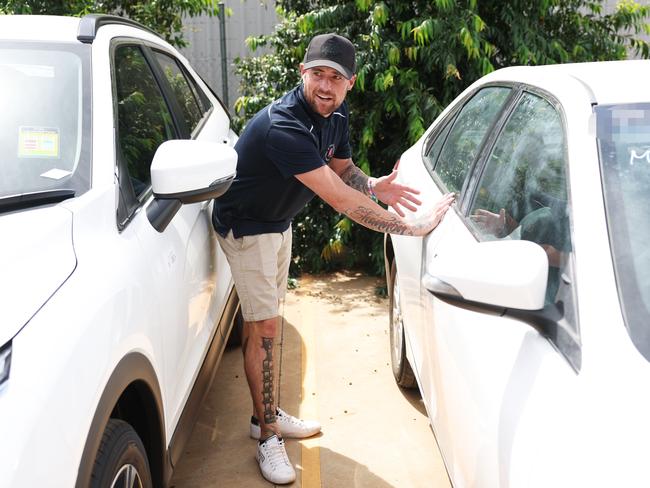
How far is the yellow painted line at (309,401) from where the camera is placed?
10.9 ft

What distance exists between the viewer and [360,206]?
2.95 metres

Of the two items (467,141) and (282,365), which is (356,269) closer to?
(282,365)

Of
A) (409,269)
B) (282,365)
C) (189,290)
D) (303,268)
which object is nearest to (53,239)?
(189,290)

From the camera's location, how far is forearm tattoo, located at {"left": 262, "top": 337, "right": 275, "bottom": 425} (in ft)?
10.9

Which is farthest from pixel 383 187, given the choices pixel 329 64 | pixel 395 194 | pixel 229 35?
pixel 229 35

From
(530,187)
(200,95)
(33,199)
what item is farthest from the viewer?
(200,95)

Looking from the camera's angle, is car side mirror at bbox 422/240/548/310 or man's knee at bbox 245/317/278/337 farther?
man's knee at bbox 245/317/278/337

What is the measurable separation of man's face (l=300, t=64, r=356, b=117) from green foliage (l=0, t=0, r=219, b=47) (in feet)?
12.0

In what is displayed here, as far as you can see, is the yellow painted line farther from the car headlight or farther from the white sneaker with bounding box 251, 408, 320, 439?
the car headlight

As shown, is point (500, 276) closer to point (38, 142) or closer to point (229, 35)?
point (38, 142)

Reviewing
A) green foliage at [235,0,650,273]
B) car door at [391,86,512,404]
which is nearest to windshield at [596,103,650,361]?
car door at [391,86,512,404]

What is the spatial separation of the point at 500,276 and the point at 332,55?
5.08 ft

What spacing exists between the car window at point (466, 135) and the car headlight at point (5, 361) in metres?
1.81

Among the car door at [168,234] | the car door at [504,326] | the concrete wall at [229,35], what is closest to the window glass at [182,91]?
the car door at [168,234]
